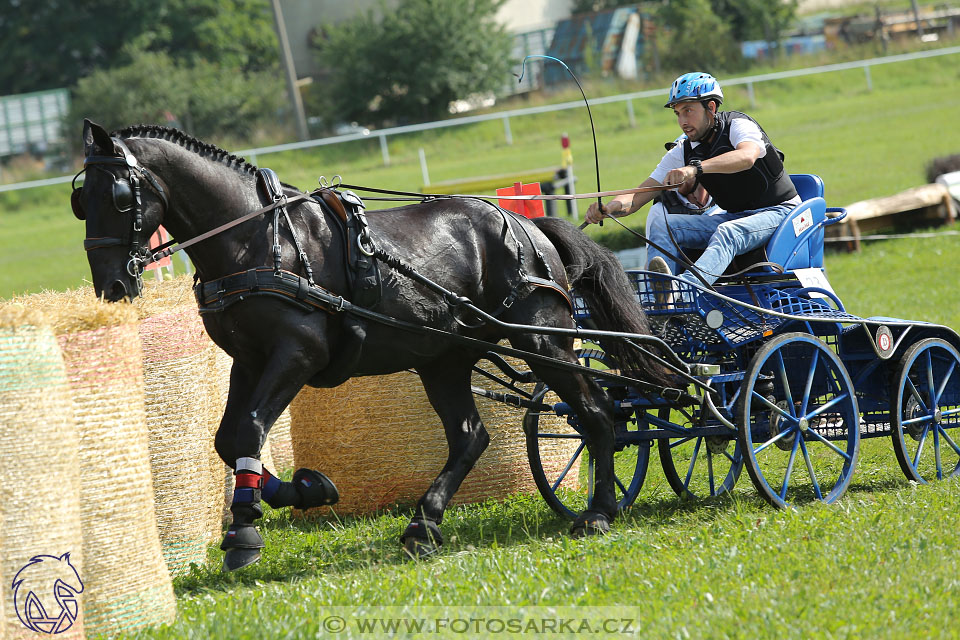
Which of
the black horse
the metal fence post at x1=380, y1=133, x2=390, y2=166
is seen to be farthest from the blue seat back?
the metal fence post at x1=380, y1=133, x2=390, y2=166

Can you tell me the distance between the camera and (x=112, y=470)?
436 cm

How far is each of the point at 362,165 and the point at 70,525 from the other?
22.0 meters

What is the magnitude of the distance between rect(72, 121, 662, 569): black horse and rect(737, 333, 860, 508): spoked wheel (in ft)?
1.95

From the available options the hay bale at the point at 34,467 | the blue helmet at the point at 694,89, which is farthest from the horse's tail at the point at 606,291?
the hay bale at the point at 34,467

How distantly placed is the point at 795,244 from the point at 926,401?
1239mm

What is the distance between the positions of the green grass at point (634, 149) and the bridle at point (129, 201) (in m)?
13.1

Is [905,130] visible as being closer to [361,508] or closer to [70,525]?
[361,508]

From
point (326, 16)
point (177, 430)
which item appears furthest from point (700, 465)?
point (326, 16)

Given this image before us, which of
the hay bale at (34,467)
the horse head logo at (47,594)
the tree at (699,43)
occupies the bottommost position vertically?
the horse head logo at (47,594)

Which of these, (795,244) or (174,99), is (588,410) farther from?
(174,99)

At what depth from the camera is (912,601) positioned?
406cm

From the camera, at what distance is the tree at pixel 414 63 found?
35625mm

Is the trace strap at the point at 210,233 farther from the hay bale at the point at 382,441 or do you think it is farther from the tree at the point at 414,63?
the tree at the point at 414,63

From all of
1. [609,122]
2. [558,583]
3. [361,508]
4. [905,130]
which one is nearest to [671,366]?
[558,583]
